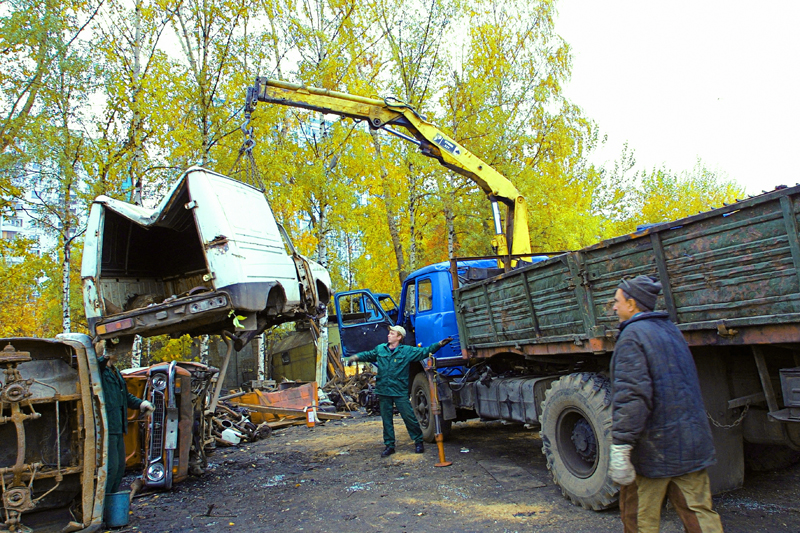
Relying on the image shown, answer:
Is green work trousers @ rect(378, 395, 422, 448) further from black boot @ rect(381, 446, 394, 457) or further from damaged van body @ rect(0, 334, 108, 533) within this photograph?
damaged van body @ rect(0, 334, 108, 533)

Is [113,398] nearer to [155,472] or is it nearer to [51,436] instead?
[51,436]

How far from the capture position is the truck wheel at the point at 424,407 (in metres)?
7.74

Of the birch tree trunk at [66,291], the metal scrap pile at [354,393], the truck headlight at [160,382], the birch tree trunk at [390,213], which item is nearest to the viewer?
the truck headlight at [160,382]

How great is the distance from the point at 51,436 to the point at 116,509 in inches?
33.1

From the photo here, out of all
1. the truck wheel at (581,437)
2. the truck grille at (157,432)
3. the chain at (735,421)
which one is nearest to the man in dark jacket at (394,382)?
the truck wheel at (581,437)

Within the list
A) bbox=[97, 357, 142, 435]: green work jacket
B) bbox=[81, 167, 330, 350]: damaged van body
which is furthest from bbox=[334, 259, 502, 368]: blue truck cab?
bbox=[97, 357, 142, 435]: green work jacket

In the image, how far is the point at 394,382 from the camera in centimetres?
725

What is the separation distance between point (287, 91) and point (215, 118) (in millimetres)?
4398

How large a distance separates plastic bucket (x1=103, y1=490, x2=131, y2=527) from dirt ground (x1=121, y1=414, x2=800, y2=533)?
10.7 inches

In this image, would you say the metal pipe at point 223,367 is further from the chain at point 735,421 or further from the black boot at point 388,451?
the chain at point 735,421

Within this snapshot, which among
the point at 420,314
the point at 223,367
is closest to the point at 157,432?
the point at 223,367

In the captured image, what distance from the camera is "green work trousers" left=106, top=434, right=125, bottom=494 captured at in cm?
432

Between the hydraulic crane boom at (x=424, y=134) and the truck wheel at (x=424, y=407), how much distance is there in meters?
2.68

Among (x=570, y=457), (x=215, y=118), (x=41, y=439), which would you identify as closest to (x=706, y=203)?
(x=215, y=118)
